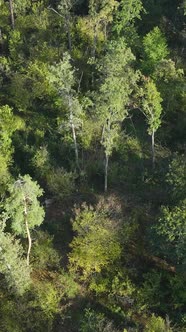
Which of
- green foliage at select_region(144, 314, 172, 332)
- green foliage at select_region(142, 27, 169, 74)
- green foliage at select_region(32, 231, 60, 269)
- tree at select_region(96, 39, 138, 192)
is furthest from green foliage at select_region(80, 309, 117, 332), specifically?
green foliage at select_region(142, 27, 169, 74)

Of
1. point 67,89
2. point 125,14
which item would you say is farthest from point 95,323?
point 125,14

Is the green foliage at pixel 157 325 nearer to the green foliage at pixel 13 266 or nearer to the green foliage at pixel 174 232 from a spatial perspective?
the green foliage at pixel 174 232

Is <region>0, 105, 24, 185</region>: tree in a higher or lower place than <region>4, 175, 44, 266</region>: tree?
higher

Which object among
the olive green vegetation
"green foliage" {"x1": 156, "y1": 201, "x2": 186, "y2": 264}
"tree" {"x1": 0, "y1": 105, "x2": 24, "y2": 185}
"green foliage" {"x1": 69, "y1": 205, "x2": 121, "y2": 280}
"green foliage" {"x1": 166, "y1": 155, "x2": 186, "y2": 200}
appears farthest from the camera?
"tree" {"x1": 0, "y1": 105, "x2": 24, "y2": 185}

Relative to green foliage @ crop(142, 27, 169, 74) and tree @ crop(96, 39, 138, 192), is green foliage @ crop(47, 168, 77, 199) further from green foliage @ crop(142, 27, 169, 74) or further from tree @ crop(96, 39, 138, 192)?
green foliage @ crop(142, 27, 169, 74)

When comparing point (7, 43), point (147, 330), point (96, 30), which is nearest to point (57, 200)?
point (147, 330)

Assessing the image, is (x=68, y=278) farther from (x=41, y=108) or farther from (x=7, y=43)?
(x=7, y=43)

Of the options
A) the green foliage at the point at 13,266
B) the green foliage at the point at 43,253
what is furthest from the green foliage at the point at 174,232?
the green foliage at the point at 13,266
